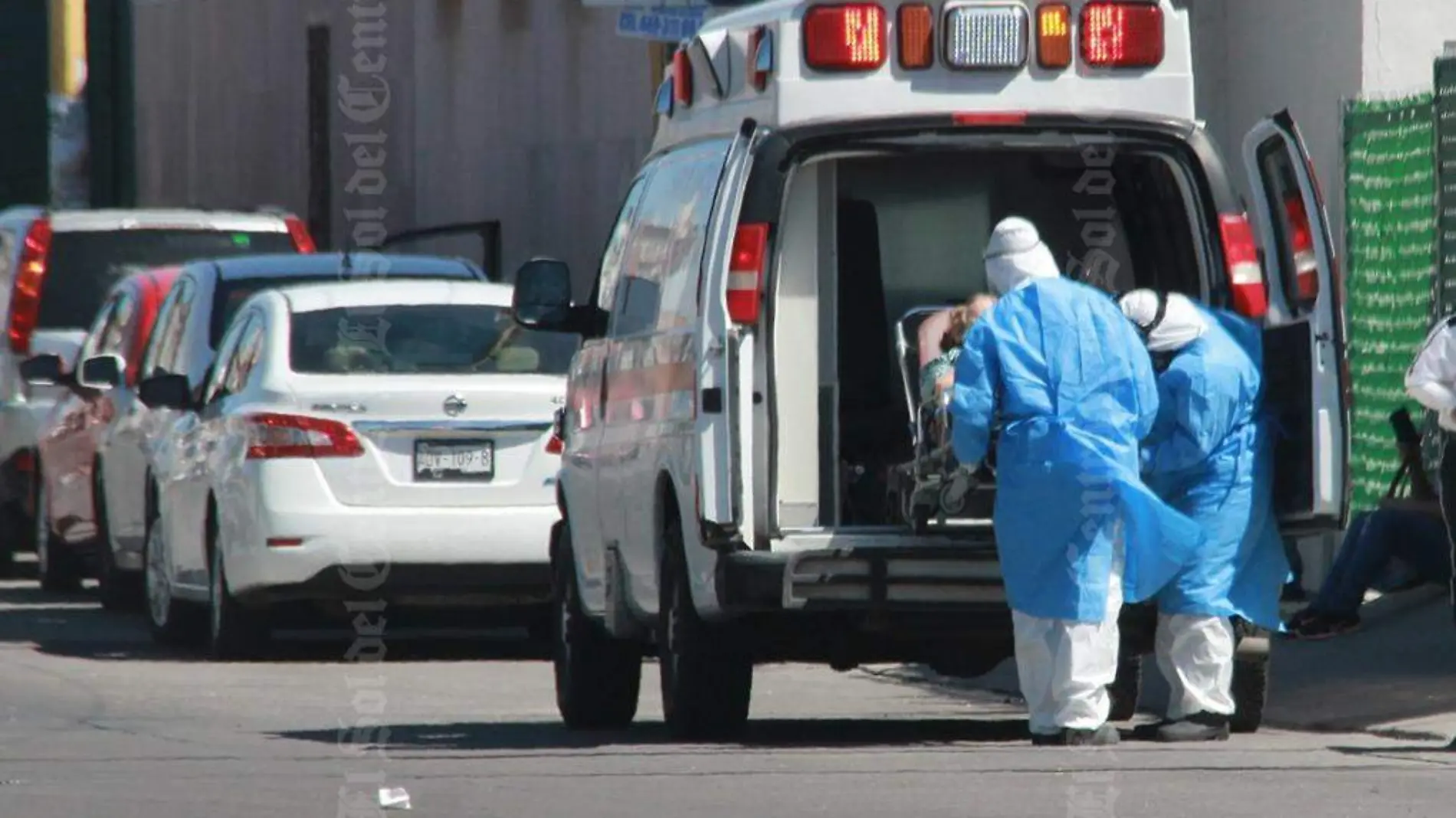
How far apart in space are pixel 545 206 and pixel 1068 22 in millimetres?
16073

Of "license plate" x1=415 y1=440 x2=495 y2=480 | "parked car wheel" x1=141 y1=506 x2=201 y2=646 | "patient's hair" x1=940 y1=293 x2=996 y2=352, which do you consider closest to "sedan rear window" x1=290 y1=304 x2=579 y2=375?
"license plate" x1=415 y1=440 x2=495 y2=480

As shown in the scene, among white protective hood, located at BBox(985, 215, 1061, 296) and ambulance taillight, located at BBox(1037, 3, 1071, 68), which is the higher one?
ambulance taillight, located at BBox(1037, 3, 1071, 68)

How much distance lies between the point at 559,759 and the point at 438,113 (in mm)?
A: 18436

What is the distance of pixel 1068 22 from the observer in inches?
432

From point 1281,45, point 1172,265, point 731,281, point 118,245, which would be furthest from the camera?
point 118,245

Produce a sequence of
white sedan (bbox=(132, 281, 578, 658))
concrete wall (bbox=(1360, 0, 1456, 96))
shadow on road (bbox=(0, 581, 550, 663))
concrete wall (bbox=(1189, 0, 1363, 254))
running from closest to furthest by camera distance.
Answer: white sedan (bbox=(132, 281, 578, 658)), shadow on road (bbox=(0, 581, 550, 663)), concrete wall (bbox=(1360, 0, 1456, 96)), concrete wall (bbox=(1189, 0, 1363, 254))

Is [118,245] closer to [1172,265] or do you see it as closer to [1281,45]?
[1281,45]

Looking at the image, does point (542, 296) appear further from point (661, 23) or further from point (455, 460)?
point (661, 23)

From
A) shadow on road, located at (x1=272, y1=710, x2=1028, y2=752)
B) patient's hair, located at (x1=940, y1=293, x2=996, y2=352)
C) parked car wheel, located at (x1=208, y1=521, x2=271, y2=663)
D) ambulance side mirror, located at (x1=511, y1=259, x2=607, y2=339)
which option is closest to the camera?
shadow on road, located at (x1=272, y1=710, x2=1028, y2=752)

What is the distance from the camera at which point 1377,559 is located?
14.7 m

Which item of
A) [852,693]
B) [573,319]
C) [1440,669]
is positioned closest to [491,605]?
[852,693]

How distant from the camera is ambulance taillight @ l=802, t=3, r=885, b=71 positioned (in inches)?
425

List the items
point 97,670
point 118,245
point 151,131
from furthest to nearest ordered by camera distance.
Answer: point 151,131, point 118,245, point 97,670

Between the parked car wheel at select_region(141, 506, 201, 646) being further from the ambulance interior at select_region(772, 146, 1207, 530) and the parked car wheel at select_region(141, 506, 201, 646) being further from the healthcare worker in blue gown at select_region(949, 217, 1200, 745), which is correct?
the healthcare worker in blue gown at select_region(949, 217, 1200, 745)
